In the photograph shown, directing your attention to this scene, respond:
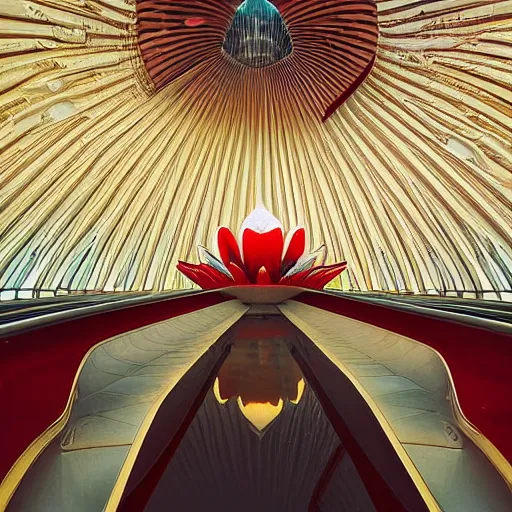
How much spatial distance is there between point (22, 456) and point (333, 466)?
0.08 metres

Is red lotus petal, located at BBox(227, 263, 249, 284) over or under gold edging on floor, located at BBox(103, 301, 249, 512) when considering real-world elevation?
over

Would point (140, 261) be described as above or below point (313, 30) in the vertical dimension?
below

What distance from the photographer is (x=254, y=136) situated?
2193 millimetres

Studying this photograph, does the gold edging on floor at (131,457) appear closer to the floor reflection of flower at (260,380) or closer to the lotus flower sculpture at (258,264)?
the floor reflection of flower at (260,380)

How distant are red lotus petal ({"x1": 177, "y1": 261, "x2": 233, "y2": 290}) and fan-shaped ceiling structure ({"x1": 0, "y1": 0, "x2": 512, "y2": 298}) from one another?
80 centimetres

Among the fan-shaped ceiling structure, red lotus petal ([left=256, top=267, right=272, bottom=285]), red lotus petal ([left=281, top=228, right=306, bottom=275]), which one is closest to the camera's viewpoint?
red lotus petal ([left=256, top=267, right=272, bottom=285])

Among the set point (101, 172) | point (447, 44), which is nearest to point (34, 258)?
point (101, 172)

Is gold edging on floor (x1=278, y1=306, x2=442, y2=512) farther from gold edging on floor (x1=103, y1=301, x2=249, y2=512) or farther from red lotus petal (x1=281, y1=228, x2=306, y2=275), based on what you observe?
red lotus petal (x1=281, y1=228, x2=306, y2=275)

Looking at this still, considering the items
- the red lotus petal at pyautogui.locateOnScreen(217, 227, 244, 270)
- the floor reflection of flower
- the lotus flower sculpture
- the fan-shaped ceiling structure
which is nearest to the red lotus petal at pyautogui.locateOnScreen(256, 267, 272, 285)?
the lotus flower sculpture

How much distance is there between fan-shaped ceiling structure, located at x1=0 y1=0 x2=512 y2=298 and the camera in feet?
4.80

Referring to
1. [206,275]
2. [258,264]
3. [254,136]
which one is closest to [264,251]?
[258,264]

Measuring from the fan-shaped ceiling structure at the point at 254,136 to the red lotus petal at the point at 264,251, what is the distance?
90 cm

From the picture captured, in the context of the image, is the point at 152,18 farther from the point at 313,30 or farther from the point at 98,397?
the point at 98,397

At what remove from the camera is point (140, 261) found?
200 cm
